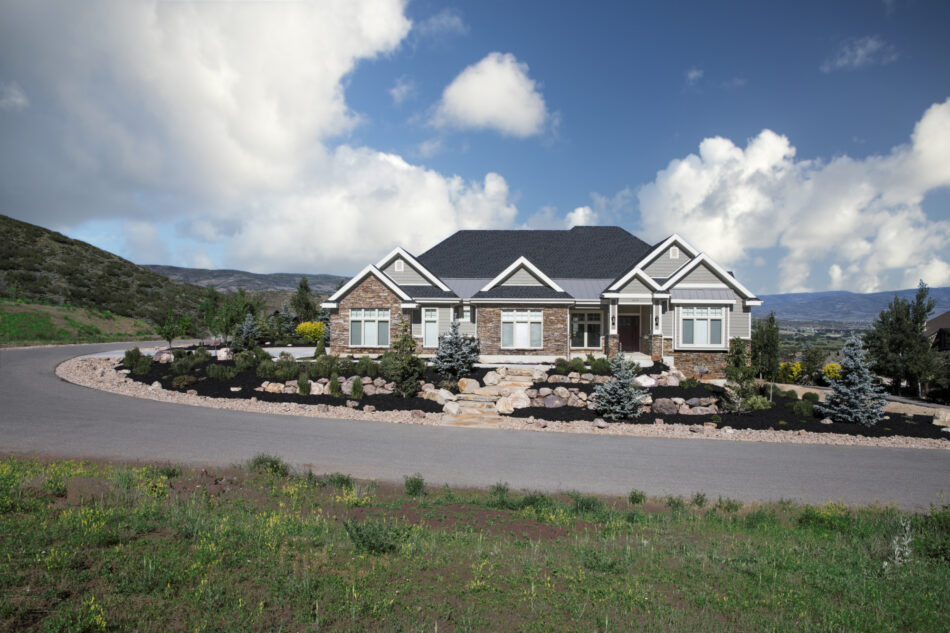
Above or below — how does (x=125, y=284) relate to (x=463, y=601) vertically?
above

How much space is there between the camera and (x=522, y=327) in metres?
24.3

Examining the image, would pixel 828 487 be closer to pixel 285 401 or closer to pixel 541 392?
pixel 541 392

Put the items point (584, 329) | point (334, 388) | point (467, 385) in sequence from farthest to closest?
point (584, 329)
point (467, 385)
point (334, 388)

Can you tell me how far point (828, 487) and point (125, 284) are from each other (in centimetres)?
6770

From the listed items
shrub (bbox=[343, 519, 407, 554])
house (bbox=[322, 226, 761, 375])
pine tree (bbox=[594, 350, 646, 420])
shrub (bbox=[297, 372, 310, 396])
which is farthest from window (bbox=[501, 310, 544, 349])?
shrub (bbox=[343, 519, 407, 554])

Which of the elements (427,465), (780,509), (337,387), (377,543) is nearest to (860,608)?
(780,509)

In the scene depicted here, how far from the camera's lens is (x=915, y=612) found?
501cm

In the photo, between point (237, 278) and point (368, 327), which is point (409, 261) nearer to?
point (368, 327)

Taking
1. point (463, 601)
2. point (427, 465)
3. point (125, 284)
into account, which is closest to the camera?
point (463, 601)

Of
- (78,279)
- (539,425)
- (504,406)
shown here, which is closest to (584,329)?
(504,406)

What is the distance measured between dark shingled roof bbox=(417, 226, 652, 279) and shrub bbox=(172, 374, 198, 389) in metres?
14.0

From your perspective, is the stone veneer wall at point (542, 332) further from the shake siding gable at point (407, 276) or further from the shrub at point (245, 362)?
the shrub at point (245, 362)

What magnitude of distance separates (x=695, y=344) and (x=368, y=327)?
15.8 metres

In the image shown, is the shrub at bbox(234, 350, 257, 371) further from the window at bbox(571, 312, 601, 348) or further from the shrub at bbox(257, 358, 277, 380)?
the window at bbox(571, 312, 601, 348)
